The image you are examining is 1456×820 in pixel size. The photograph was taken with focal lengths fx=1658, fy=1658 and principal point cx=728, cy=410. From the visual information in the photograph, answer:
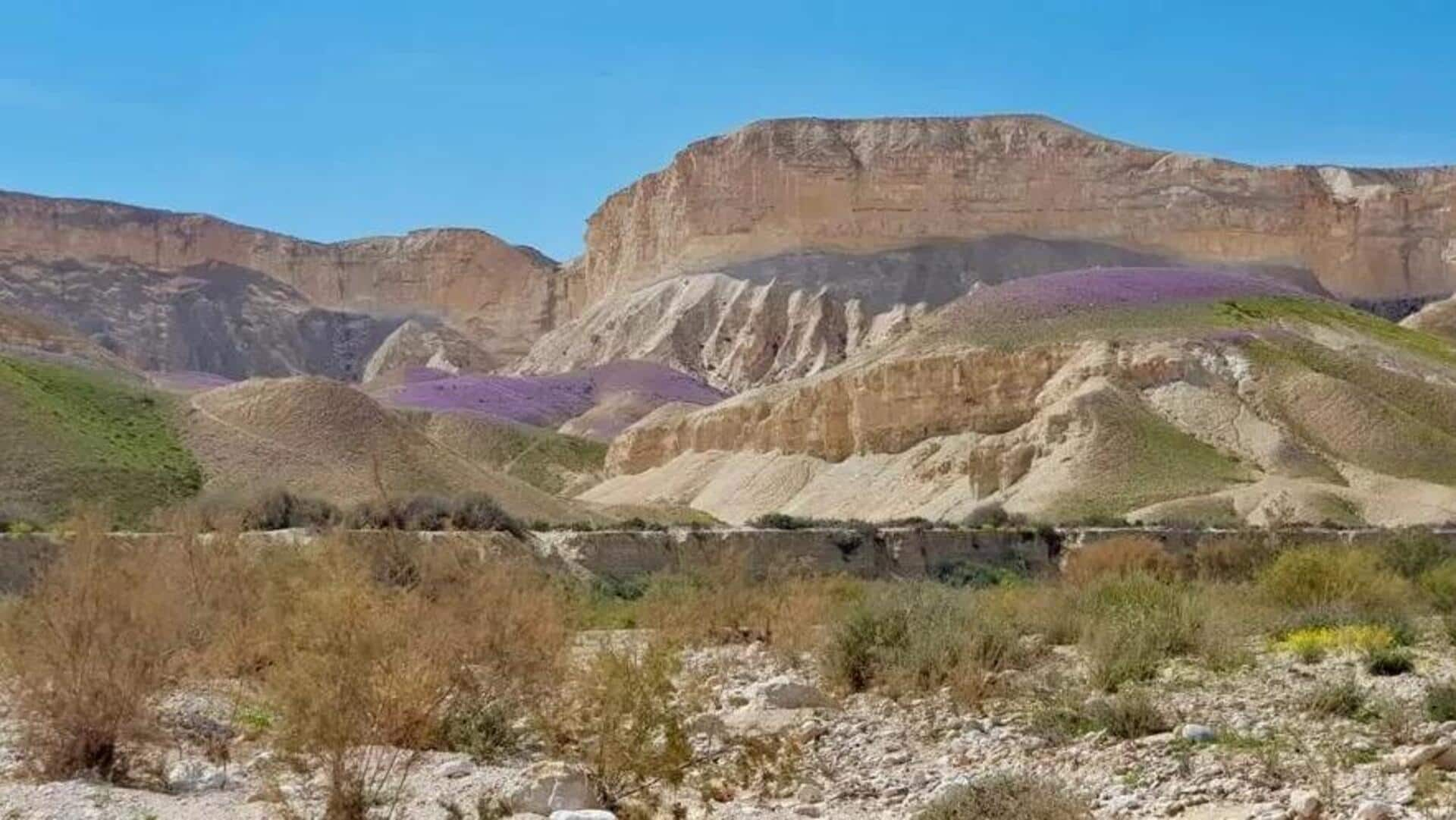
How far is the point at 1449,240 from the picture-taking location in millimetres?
101438

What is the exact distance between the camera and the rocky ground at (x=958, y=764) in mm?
9320

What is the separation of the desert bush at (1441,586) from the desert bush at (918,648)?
8.29m

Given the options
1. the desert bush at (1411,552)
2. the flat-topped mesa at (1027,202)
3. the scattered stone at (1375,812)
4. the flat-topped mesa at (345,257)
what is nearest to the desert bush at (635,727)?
the scattered stone at (1375,812)

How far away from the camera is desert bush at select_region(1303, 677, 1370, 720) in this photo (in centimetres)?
1155

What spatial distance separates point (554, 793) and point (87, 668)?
349cm

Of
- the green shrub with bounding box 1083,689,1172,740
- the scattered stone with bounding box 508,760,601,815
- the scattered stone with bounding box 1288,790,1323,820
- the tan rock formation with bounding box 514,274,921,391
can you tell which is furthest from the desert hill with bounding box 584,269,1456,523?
the scattered stone with bounding box 508,760,601,815

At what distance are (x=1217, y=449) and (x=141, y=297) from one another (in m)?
92.0

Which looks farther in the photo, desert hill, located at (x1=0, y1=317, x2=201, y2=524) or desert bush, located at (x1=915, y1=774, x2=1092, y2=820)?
desert hill, located at (x1=0, y1=317, x2=201, y2=524)

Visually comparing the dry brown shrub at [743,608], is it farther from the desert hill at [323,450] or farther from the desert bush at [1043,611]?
the desert hill at [323,450]

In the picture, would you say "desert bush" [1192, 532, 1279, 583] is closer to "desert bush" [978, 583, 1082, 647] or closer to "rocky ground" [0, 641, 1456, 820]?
"desert bush" [978, 583, 1082, 647]

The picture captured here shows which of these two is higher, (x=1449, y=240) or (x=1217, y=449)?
(x=1449, y=240)

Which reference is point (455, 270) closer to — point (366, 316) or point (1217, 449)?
point (366, 316)

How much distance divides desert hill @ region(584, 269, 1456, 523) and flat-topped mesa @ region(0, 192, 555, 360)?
58675mm

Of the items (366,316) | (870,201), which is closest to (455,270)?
(366,316)
